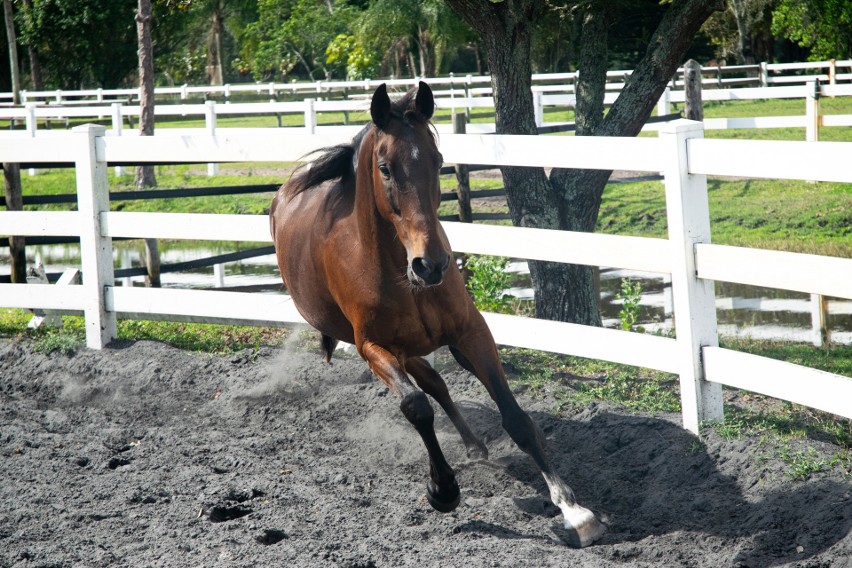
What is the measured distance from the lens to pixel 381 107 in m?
4.14

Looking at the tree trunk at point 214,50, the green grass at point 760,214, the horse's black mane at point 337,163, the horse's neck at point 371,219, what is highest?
the tree trunk at point 214,50

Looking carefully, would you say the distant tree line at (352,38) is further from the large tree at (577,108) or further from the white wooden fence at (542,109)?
the large tree at (577,108)

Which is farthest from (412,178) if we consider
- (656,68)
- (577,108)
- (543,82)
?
(543,82)

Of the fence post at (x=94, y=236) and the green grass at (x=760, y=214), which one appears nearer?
the fence post at (x=94, y=236)

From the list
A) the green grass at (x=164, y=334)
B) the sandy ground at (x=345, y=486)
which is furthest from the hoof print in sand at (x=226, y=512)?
the green grass at (x=164, y=334)

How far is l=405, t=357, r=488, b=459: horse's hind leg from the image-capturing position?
5.17 metres

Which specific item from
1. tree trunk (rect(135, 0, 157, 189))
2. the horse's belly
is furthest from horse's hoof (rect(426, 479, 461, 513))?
tree trunk (rect(135, 0, 157, 189))

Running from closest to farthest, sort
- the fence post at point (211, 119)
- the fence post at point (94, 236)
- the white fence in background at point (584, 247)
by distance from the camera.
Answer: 1. the white fence in background at point (584, 247)
2. the fence post at point (94, 236)
3. the fence post at point (211, 119)

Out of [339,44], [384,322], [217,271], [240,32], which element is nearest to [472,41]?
[339,44]

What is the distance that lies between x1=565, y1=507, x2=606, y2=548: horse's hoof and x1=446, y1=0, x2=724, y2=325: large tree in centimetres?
302

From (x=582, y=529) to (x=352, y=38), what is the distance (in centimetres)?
4249

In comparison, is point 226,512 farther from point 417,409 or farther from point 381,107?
point 381,107

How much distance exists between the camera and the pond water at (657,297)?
816 cm

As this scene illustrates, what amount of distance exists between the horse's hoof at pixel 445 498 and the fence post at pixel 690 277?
1.34 m
